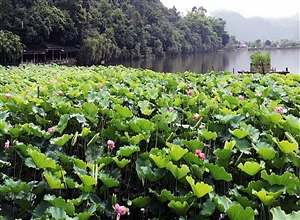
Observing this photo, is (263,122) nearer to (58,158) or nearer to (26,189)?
(58,158)

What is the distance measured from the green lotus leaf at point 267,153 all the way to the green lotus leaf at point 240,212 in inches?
18.3

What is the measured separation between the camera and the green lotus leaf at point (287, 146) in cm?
154

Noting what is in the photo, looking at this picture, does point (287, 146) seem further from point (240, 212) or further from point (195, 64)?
point (195, 64)

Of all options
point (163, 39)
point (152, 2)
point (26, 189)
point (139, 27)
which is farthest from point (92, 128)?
point (152, 2)

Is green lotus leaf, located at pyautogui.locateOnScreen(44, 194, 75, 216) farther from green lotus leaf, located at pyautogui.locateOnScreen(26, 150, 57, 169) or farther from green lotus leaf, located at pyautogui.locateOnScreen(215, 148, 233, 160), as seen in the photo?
green lotus leaf, located at pyautogui.locateOnScreen(215, 148, 233, 160)

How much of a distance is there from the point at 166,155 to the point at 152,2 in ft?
230

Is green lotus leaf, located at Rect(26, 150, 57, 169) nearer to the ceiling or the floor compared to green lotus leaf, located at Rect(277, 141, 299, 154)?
nearer to the floor

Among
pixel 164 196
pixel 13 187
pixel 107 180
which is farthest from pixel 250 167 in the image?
pixel 13 187

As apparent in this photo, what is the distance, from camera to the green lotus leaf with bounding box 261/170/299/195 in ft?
4.44

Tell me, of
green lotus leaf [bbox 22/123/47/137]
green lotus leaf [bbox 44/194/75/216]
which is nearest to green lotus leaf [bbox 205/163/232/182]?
green lotus leaf [bbox 44/194/75/216]

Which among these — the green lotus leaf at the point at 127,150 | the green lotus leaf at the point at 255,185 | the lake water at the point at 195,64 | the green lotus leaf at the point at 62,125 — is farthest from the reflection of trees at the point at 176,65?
the green lotus leaf at the point at 255,185

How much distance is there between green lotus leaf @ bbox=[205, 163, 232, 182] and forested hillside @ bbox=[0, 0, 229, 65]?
2345cm

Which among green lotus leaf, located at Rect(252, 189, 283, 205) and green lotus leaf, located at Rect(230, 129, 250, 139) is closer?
green lotus leaf, located at Rect(252, 189, 283, 205)

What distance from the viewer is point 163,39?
2319 inches
